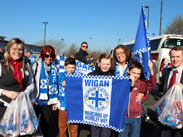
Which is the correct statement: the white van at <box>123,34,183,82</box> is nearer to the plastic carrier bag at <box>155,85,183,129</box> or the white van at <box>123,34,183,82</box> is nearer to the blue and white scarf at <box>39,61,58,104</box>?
the plastic carrier bag at <box>155,85,183,129</box>

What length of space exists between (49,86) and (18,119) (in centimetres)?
89

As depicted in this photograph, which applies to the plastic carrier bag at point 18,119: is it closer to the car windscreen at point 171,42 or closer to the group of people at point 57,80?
the group of people at point 57,80

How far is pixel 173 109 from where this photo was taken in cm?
273

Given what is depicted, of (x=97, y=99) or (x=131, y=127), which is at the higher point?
(x=97, y=99)

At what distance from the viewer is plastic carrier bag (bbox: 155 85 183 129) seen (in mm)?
2697

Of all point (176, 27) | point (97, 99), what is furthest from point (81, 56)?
point (176, 27)

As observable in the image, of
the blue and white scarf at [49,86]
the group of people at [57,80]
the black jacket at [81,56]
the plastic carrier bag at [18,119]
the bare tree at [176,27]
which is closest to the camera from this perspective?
the plastic carrier bag at [18,119]

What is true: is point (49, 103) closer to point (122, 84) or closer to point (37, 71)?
point (37, 71)

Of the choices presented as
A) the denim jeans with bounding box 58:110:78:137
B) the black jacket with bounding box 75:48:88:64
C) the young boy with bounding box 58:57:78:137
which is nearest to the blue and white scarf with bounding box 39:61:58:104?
the young boy with bounding box 58:57:78:137

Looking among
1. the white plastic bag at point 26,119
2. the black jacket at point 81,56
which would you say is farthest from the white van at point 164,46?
the white plastic bag at point 26,119

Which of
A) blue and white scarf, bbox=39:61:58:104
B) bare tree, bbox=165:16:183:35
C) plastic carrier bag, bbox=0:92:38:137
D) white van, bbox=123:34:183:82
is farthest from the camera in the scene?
bare tree, bbox=165:16:183:35

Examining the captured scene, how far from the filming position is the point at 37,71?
10.8 ft

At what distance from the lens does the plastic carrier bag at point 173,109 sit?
270 centimetres

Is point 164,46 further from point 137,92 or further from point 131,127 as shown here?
point 131,127
